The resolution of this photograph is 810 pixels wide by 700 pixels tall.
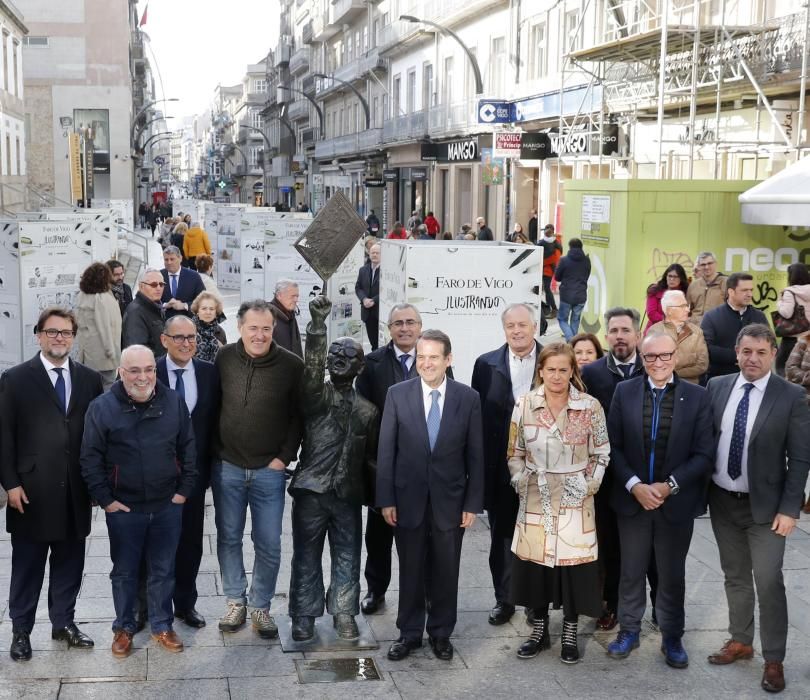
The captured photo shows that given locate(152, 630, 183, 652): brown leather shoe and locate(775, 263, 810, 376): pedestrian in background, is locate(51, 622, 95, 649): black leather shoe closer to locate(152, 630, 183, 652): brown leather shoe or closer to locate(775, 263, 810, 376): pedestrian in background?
locate(152, 630, 183, 652): brown leather shoe

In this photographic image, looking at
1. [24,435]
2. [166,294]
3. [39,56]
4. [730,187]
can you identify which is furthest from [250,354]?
[39,56]

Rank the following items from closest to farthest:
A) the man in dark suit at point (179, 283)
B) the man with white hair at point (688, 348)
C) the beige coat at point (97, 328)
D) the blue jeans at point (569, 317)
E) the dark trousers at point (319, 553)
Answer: the dark trousers at point (319, 553), the man with white hair at point (688, 348), the beige coat at point (97, 328), the man in dark suit at point (179, 283), the blue jeans at point (569, 317)

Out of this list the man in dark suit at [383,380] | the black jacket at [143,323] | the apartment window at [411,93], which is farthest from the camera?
the apartment window at [411,93]

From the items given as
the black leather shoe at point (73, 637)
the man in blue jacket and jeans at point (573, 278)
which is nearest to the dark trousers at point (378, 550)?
the black leather shoe at point (73, 637)

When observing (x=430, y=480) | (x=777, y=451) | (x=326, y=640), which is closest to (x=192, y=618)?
(x=326, y=640)

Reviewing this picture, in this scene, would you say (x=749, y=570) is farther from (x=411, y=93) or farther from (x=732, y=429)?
(x=411, y=93)

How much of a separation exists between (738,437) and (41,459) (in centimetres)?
369

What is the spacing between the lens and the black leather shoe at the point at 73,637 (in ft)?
20.2

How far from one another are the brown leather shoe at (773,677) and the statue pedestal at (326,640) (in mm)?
2055

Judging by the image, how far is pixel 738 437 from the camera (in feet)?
19.6

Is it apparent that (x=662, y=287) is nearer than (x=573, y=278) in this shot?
Yes

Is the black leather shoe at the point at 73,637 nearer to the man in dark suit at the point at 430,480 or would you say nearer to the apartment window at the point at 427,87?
the man in dark suit at the point at 430,480

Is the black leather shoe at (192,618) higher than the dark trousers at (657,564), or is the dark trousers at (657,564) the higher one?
the dark trousers at (657,564)

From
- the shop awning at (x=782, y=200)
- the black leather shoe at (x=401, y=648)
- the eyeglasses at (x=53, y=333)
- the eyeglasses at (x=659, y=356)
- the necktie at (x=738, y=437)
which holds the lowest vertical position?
the black leather shoe at (x=401, y=648)
